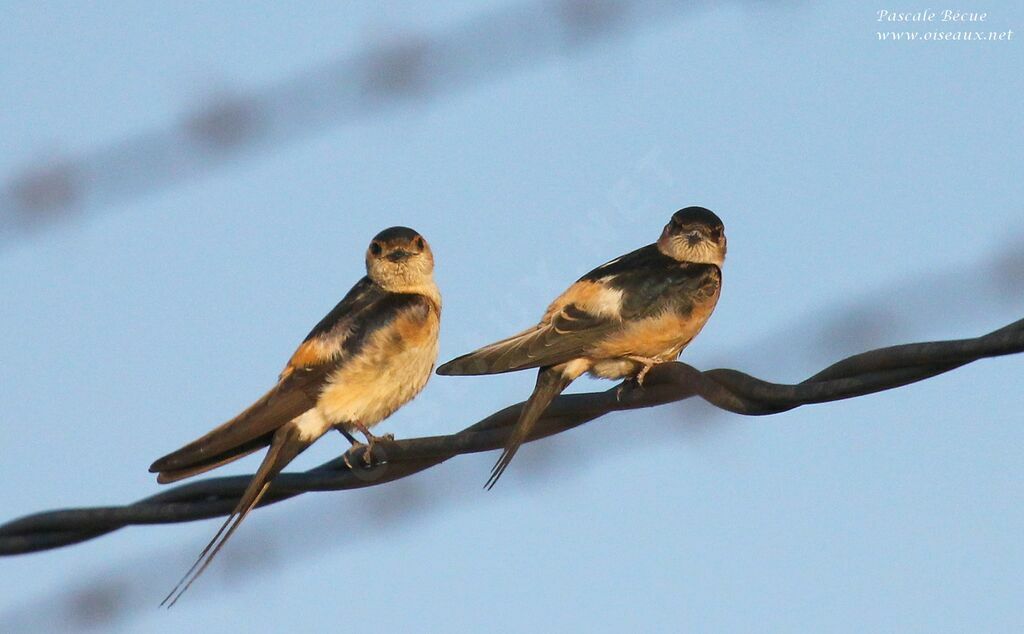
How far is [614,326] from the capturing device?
6.09 meters

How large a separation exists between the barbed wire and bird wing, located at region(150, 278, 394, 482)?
411 mm

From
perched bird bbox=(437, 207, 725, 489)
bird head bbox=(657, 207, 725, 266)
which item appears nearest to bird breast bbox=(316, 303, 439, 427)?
perched bird bbox=(437, 207, 725, 489)

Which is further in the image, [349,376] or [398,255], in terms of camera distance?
[398,255]

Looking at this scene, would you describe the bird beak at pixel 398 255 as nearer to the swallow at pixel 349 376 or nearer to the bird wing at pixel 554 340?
the swallow at pixel 349 376

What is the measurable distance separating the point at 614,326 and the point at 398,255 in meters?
1.65

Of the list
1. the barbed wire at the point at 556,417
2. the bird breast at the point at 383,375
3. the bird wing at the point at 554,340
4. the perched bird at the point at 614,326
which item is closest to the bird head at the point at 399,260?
the bird breast at the point at 383,375

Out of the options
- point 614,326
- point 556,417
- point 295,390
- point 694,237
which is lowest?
point 556,417

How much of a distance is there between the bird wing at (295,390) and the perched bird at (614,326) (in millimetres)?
816

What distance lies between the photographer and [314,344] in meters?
6.54

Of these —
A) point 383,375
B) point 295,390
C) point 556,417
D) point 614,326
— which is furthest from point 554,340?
point 556,417

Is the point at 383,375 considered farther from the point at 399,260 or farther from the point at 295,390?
the point at 399,260

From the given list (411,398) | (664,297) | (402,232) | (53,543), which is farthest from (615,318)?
(53,543)

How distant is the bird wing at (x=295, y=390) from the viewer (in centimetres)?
521

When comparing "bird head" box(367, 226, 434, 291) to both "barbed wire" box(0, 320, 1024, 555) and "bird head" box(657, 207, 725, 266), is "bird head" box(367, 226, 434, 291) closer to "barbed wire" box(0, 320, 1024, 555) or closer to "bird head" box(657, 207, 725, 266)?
"bird head" box(657, 207, 725, 266)
